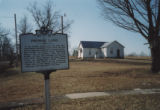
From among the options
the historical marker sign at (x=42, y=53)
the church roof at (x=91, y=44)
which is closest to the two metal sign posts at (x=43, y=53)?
the historical marker sign at (x=42, y=53)

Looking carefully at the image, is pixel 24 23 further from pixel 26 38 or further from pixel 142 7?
pixel 26 38

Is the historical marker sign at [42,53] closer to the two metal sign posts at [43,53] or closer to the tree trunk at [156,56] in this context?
the two metal sign posts at [43,53]

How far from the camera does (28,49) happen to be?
3.02 meters

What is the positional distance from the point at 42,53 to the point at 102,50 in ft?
126

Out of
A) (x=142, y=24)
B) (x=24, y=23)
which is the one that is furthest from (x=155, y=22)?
(x=24, y=23)

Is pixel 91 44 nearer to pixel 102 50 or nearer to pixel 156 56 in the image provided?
pixel 102 50

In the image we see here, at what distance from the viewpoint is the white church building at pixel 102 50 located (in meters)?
38.5

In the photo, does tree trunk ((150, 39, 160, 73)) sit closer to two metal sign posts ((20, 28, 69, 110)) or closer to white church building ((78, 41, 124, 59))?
two metal sign posts ((20, 28, 69, 110))

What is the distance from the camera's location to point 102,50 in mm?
40469

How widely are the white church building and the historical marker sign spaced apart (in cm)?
3600

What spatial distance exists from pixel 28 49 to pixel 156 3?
11.0m

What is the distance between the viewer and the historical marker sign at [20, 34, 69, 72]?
117 inches

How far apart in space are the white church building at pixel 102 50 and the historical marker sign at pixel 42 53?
1417 inches

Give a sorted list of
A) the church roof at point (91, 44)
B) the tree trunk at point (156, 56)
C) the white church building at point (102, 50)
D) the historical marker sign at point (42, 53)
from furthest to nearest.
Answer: the church roof at point (91, 44)
the white church building at point (102, 50)
the tree trunk at point (156, 56)
the historical marker sign at point (42, 53)
